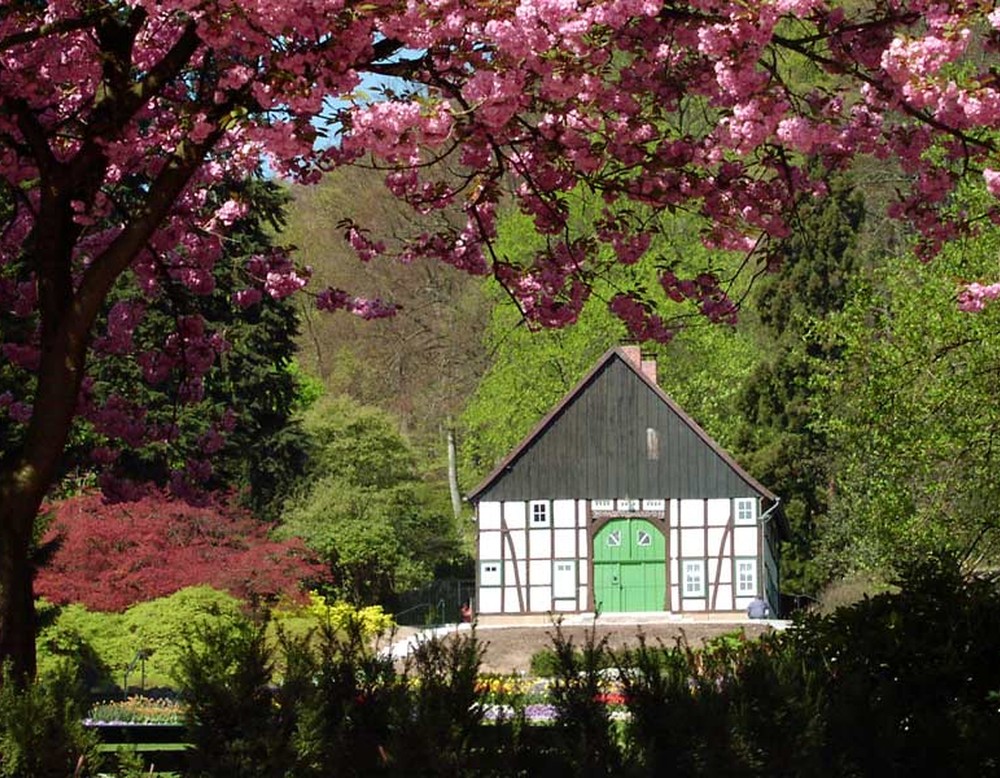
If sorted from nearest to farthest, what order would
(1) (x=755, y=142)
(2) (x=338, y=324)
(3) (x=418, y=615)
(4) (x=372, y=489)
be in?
(1) (x=755, y=142) → (4) (x=372, y=489) → (3) (x=418, y=615) → (2) (x=338, y=324)

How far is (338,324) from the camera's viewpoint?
52156 millimetres

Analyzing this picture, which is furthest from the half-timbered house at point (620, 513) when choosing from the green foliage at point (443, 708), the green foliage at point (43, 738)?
the green foliage at point (43, 738)

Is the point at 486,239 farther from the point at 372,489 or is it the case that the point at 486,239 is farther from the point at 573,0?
the point at 372,489

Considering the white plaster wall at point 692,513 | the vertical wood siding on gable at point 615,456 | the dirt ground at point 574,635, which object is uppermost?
the vertical wood siding on gable at point 615,456

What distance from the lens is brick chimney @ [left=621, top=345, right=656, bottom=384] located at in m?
42.0

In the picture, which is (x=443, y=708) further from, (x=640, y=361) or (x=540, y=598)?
(x=640, y=361)

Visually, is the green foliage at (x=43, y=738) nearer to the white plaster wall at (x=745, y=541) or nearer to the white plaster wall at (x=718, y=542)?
the white plaster wall at (x=745, y=541)

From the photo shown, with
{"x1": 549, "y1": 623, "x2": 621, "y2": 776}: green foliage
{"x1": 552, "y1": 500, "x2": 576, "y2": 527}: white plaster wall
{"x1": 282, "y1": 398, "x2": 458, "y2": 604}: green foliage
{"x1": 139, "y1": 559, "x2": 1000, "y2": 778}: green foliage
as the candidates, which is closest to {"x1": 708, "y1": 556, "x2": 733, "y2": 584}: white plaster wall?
{"x1": 552, "y1": 500, "x2": 576, "y2": 527}: white plaster wall

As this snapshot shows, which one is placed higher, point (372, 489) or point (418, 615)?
point (372, 489)

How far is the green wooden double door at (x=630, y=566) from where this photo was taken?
4159cm

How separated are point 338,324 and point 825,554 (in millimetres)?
19136

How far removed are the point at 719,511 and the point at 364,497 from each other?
29.2 ft

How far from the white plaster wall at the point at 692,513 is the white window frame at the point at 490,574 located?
15.4 feet

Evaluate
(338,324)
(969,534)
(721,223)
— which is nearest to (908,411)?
(969,534)
